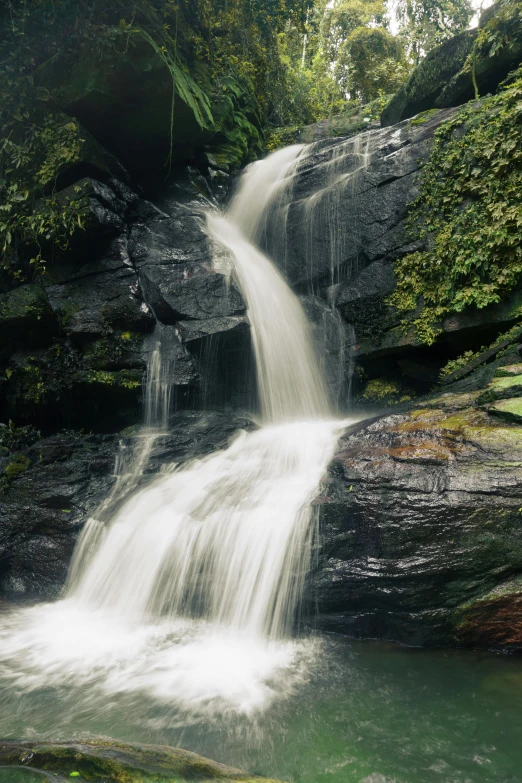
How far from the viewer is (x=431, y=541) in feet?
13.8

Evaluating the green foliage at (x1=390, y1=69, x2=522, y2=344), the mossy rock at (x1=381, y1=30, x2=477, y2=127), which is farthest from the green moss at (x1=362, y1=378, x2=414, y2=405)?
the mossy rock at (x1=381, y1=30, x2=477, y2=127)

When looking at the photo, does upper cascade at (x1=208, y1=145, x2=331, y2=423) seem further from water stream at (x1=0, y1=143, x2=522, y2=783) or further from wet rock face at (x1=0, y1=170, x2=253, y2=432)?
water stream at (x1=0, y1=143, x2=522, y2=783)

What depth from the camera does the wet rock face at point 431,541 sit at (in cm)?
402

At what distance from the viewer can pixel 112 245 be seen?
9328 mm

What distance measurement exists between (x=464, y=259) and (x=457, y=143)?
2.47 m

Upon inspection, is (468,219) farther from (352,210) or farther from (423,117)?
(423,117)

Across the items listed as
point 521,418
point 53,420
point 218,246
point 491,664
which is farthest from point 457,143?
point 53,420

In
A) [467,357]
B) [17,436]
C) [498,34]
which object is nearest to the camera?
[467,357]

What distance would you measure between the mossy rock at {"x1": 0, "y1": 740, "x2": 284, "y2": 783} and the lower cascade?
1212 mm

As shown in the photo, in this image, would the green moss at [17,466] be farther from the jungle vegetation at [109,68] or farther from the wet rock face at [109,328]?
the jungle vegetation at [109,68]

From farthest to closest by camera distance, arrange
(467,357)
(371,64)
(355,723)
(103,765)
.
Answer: (371,64)
(467,357)
(355,723)
(103,765)

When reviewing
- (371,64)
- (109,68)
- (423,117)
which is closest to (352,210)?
(423,117)

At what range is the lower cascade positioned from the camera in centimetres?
382

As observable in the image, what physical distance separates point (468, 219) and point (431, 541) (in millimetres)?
6053
